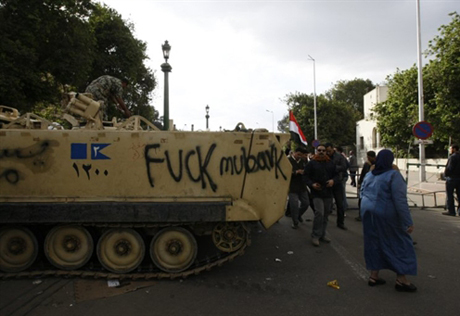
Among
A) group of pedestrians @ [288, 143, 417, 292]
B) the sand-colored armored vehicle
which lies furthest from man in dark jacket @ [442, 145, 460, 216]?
the sand-colored armored vehicle

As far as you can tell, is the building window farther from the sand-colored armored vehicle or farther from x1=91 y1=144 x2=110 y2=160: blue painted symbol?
x1=91 y1=144 x2=110 y2=160: blue painted symbol

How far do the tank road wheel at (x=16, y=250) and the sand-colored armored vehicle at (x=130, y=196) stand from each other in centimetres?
1

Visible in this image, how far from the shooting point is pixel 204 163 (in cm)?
449

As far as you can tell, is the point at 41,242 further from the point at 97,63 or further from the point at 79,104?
the point at 97,63

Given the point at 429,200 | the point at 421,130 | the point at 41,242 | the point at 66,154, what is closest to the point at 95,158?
the point at 66,154

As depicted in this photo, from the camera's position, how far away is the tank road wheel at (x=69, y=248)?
178 inches

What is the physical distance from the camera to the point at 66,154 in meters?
4.40

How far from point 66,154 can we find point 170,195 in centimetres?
146

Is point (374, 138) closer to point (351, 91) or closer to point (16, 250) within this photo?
point (351, 91)

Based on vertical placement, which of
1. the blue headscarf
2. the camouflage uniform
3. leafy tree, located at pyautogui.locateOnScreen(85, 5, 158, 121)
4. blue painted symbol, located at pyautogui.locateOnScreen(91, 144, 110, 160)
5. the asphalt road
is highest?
leafy tree, located at pyautogui.locateOnScreen(85, 5, 158, 121)

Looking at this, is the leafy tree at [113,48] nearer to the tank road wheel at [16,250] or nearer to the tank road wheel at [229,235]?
the tank road wheel at [16,250]

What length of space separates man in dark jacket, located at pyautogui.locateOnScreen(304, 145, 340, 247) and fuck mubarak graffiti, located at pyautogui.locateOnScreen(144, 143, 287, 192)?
1782mm

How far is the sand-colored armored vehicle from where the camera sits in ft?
14.4

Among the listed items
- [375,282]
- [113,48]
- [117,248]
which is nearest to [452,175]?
[375,282]
